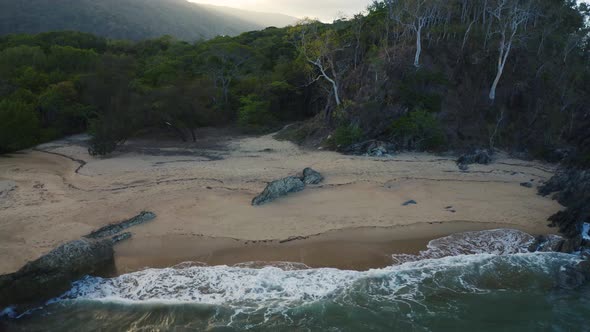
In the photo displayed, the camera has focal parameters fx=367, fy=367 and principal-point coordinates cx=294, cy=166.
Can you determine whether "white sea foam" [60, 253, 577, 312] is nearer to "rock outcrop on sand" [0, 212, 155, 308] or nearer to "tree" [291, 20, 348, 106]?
"rock outcrop on sand" [0, 212, 155, 308]

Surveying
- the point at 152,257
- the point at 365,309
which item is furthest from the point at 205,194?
the point at 365,309

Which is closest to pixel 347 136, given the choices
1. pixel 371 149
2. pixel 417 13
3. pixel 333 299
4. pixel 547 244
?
pixel 371 149

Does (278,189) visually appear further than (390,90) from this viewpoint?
No

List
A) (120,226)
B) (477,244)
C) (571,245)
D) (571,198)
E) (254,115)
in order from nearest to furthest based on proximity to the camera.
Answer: (571,245) → (477,244) → (120,226) → (571,198) → (254,115)

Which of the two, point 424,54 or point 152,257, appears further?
point 424,54

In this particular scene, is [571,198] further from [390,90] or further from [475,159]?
[390,90]

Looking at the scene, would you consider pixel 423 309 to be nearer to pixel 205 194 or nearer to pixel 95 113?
pixel 205 194
